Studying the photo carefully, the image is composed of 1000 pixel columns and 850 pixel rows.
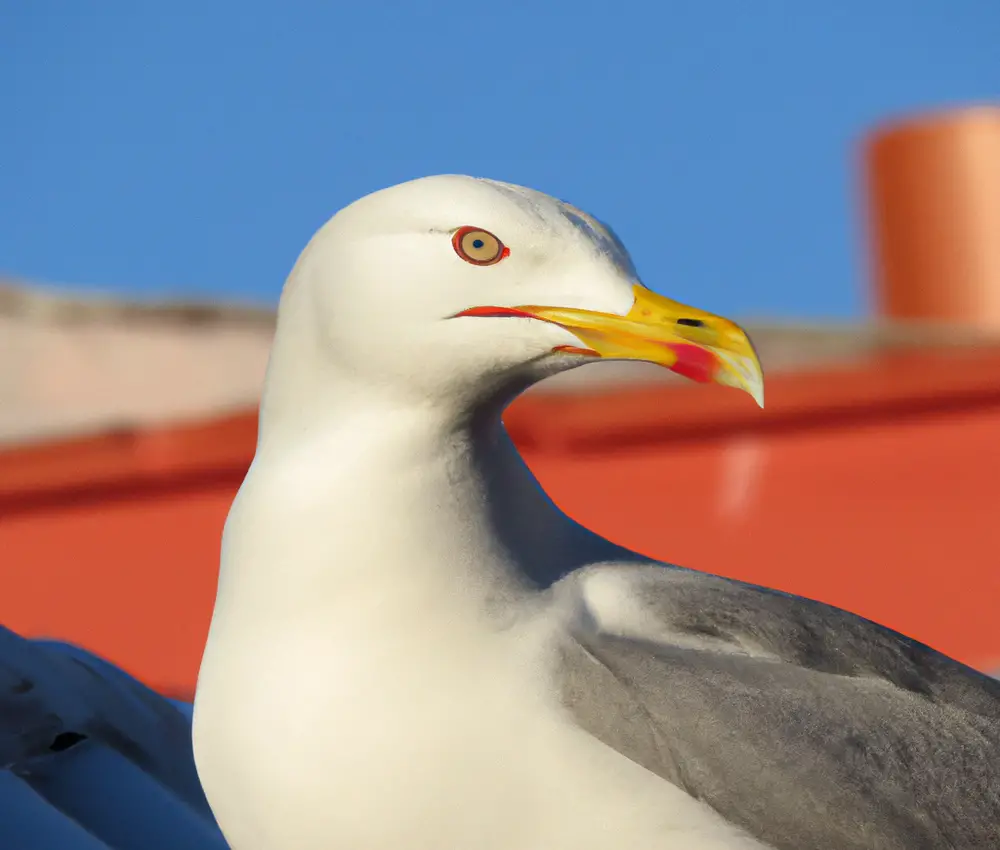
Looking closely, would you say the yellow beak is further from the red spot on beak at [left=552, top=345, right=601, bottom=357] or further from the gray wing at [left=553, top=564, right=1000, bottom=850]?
the gray wing at [left=553, top=564, right=1000, bottom=850]

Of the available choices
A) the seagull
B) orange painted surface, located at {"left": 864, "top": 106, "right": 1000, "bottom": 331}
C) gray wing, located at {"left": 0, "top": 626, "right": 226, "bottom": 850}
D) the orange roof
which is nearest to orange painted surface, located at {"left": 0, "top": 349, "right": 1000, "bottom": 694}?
the orange roof

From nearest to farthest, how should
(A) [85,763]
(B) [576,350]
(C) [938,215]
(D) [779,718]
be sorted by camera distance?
(D) [779,718] → (B) [576,350] → (A) [85,763] → (C) [938,215]

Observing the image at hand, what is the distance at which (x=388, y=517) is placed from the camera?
195cm

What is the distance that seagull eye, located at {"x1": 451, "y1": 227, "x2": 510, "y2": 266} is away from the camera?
1967 mm

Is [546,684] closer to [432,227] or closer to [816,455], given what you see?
[432,227]

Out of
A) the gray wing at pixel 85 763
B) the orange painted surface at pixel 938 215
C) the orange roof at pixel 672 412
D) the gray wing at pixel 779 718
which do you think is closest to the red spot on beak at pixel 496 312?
the gray wing at pixel 779 718

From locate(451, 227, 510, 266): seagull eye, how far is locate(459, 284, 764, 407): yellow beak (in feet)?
0.26

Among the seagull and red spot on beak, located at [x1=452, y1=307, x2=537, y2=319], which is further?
red spot on beak, located at [x1=452, y1=307, x2=537, y2=319]

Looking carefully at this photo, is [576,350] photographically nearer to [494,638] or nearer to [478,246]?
[478,246]

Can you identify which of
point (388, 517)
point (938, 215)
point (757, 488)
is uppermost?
point (388, 517)

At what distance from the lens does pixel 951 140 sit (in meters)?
11.5

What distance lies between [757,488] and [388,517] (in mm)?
3844

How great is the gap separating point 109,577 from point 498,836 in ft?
14.0

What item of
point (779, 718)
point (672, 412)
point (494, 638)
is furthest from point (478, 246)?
point (672, 412)
